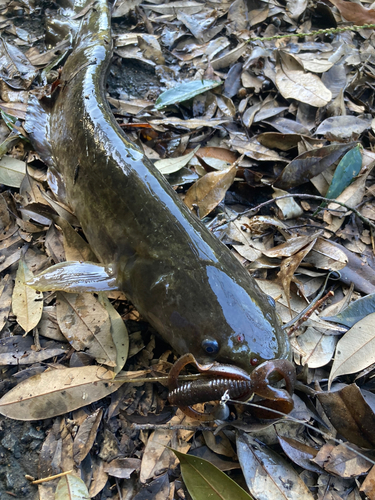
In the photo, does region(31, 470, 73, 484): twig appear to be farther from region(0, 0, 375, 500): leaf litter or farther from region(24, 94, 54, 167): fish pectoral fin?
region(24, 94, 54, 167): fish pectoral fin

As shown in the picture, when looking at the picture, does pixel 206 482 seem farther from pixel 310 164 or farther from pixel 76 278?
pixel 310 164

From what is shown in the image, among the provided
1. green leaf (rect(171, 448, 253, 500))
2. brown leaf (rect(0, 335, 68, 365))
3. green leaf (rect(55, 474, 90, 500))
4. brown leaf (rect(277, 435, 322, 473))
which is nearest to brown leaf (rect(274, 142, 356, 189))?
brown leaf (rect(277, 435, 322, 473))

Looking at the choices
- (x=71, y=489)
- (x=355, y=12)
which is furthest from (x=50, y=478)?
(x=355, y=12)

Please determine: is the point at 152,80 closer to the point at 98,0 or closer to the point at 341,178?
the point at 98,0

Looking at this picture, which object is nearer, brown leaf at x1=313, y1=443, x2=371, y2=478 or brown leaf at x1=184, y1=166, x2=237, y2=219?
brown leaf at x1=313, y1=443, x2=371, y2=478

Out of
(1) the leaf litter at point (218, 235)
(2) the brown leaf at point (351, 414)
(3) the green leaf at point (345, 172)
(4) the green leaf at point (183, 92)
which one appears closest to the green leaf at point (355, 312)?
(1) the leaf litter at point (218, 235)

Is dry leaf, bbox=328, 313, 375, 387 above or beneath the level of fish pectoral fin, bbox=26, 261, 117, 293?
beneath

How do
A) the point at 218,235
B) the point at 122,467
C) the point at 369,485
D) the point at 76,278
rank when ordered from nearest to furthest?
the point at 369,485
the point at 122,467
the point at 76,278
the point at 218,235
